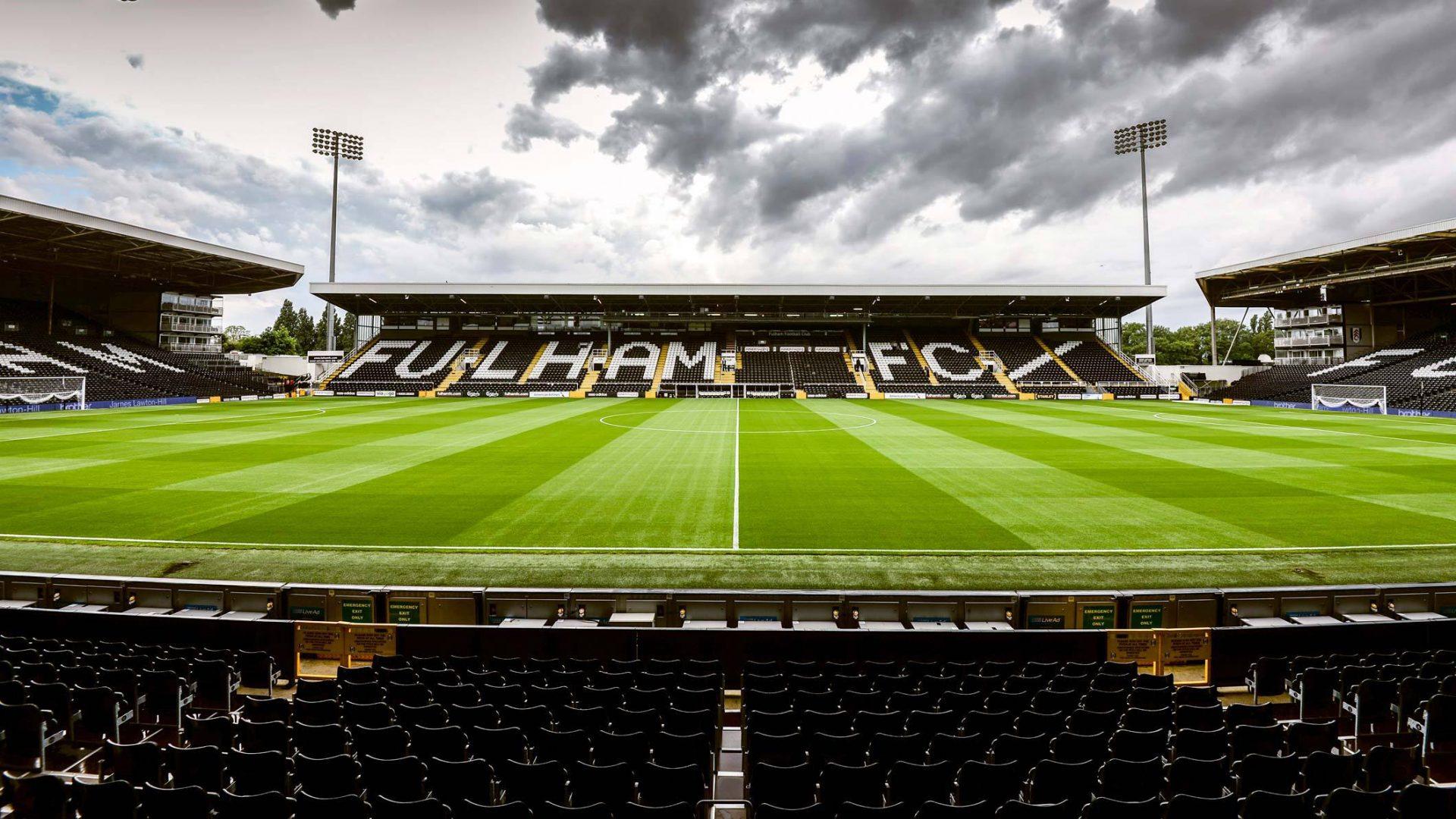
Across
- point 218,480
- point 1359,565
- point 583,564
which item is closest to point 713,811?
point 583,564

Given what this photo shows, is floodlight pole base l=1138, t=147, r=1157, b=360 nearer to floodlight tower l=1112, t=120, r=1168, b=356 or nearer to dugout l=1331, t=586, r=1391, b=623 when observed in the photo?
floodlight tower l=1112, t=120, r=1168, b=356

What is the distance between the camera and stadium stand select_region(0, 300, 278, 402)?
4538cm

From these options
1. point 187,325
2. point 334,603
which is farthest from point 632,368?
point 187,325

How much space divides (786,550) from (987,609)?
4.73 m

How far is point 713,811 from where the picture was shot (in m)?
4.68

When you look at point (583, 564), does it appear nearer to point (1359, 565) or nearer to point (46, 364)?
point (1359, 565)

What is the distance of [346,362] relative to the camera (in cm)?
6384

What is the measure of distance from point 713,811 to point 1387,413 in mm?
55381

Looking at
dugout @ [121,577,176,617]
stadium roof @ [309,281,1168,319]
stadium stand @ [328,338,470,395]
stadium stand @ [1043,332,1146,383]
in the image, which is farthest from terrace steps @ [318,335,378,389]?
stadium stand @ [1043,332,1146,383]

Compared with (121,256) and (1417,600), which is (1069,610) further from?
(121,256)

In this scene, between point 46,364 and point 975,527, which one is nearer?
point 975,527

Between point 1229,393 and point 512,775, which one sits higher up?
point 1229,393

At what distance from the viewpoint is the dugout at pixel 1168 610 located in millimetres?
7812

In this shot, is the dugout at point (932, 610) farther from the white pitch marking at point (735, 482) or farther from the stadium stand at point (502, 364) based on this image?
the stadium stand at point (502, 364)
